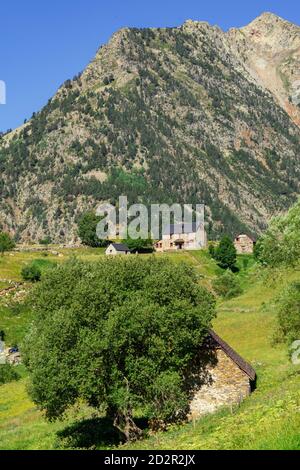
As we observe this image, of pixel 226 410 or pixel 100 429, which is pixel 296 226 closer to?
pixel 226 410

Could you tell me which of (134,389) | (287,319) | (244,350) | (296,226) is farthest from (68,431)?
(244,350)

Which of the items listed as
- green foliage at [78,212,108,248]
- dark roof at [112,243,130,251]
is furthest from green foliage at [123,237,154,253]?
green foliage at [78,212,108,248]

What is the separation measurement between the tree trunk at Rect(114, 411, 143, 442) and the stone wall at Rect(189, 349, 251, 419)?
13.4ft

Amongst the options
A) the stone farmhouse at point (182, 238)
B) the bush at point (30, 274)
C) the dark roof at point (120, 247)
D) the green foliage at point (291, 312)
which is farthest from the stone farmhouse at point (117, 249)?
the green foliage at point (291, 312)

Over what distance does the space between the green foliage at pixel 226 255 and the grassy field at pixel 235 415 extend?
59.2 metres

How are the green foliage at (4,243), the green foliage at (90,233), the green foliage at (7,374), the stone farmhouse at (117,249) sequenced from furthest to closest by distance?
the green foliage at (90,233) → the stone farmhouse at (117,249) → the green foliage at (4,243) → the green foliage at (7,374)

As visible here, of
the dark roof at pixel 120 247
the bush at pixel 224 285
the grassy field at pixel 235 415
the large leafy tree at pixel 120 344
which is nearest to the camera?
the grassy field at pixel 235 415

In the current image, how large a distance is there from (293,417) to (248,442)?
7.40ft

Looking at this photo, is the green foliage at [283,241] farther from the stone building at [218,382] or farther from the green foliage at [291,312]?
the stone building at [218,382]

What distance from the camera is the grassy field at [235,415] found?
1881 centimetres

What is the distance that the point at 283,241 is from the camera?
38.0m

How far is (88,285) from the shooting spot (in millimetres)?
32906

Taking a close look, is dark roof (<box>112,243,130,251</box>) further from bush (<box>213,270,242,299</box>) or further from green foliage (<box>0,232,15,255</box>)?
bush (<box>213,270,242,299</box>)

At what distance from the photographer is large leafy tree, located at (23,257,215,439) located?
31.2m
